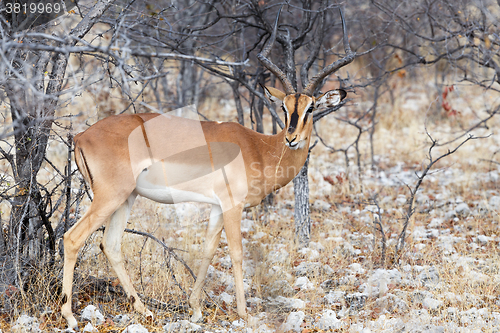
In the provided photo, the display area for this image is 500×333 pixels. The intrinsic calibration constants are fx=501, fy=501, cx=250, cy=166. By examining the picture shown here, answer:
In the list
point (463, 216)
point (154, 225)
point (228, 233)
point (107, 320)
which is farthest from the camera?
point (463, 216)

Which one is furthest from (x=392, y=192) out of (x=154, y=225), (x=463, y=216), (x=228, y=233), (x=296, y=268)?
(x=228, y=233)

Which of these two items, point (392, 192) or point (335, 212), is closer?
point (335, 212)

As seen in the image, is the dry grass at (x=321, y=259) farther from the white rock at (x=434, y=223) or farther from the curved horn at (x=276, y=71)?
the curved horn at (x=276, y=71)

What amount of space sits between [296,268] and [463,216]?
3076 millimetres

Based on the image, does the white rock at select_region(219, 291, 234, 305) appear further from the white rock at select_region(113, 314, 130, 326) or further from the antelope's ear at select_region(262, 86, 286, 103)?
the antelope's ear at select_region(262, 86, 286, 103)

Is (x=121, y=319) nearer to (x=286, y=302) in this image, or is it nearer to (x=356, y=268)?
(x=286, y=302)

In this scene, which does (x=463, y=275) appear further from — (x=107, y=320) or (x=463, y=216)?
(x=107, y=320)

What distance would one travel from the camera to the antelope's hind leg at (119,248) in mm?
4363

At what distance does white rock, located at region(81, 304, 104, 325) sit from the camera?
4.02m

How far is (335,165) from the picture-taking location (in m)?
10.1

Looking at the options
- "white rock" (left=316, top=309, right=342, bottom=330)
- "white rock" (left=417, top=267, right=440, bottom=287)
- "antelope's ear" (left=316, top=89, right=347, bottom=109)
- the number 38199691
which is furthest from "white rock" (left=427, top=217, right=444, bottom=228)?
the number 38199691

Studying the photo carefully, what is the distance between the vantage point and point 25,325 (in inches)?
149

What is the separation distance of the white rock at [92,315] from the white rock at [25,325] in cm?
37

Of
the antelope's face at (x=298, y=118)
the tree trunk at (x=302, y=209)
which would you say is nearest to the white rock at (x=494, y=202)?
the tree trunk at (x=302, y=209)
